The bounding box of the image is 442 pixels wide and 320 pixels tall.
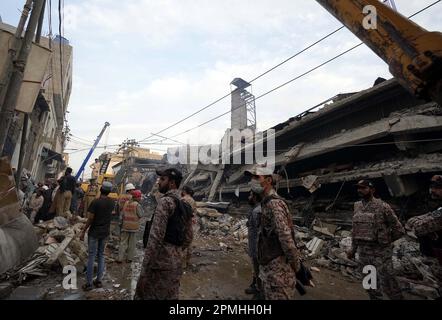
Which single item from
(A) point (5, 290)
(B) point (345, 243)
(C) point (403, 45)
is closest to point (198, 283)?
(A) point (5, 290)

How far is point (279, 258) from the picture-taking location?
8.30 feet

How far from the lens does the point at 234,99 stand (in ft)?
95.7

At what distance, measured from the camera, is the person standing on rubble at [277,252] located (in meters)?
2.44

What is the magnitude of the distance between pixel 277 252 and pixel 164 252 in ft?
3.72

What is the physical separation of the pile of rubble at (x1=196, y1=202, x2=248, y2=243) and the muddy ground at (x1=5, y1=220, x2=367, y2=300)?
276cm

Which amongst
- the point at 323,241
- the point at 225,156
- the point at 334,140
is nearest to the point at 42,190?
the point at 225,156

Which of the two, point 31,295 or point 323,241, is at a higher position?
point 323,241

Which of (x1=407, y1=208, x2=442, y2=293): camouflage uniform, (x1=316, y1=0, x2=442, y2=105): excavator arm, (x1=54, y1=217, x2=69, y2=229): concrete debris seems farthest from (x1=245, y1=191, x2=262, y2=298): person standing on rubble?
(x1=54, y1=217, x2=69, y2=229): concrete debris

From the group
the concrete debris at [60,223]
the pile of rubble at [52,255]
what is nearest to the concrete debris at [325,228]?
the pile of rubble at [52,255]

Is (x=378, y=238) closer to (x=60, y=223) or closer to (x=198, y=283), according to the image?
(x=198, y=283)

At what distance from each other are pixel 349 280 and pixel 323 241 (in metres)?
1.92

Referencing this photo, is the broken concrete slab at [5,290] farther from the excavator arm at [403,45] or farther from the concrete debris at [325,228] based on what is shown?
the concrete debris at [325,228]

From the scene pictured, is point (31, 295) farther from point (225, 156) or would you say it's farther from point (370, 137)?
point (225, 156)
